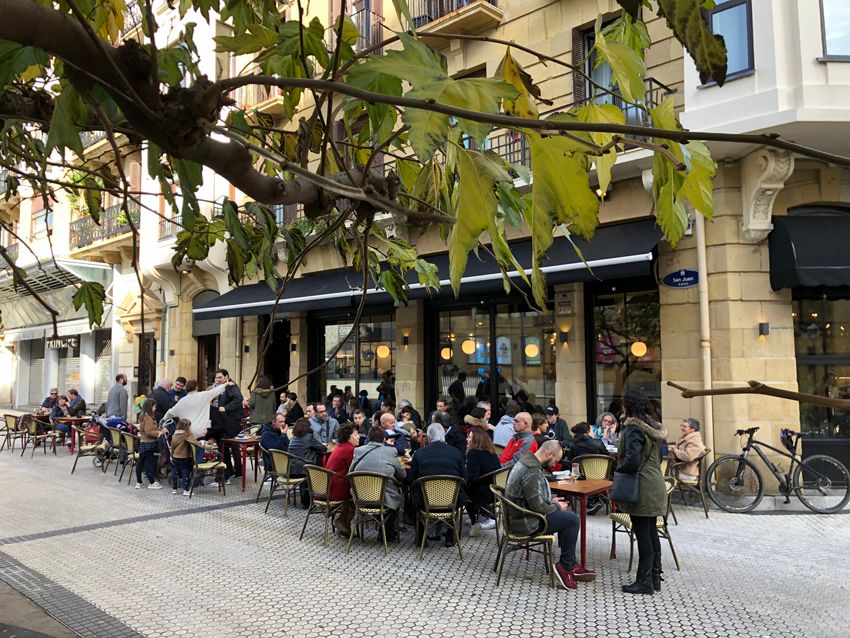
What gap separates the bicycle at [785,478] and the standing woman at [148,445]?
29.9ft

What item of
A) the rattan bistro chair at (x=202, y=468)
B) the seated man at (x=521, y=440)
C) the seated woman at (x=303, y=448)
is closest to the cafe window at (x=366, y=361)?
the rattan bistro chair at (x=202, y=468)

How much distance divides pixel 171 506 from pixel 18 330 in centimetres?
2457

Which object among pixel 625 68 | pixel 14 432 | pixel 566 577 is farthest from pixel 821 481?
pixel 14 432

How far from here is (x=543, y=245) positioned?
1.03 meters

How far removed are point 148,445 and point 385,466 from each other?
18.5 feet

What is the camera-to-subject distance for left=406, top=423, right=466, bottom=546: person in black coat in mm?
7406

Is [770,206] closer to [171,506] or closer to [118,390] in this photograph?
[171,506]

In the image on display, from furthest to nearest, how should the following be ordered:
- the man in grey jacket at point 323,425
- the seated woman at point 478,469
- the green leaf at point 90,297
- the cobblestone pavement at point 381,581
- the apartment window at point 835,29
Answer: the man in grey jacket at point 323,425 → the apartment window at point 835,29 → the seated woman at point 478,469 → the cobblestone pavement at point 381,581 → the green leaf at point 90,297

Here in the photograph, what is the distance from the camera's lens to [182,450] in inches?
413

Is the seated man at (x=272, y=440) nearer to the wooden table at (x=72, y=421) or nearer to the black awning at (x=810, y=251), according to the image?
the wooden table at (x=72, y=421)

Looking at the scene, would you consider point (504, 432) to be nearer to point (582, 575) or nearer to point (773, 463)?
point (582, 575)

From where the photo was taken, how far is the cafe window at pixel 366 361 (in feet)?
51.0

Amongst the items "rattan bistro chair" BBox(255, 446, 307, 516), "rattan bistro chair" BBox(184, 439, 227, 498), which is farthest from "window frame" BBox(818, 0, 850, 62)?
"rattan bistro chair" BBox(184, 439, 227, 498)

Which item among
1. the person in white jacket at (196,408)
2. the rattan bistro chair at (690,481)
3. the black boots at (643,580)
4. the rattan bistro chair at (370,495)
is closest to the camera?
the black boots at (643,580)
